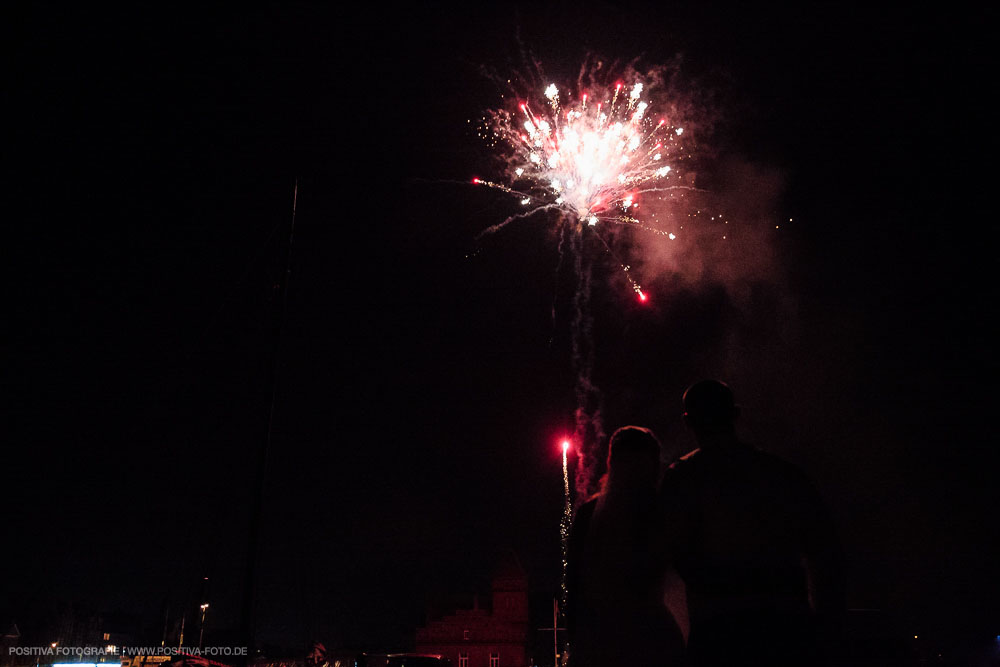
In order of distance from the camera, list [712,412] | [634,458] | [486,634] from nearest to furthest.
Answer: [712,412] < [634,458] < [486,634]

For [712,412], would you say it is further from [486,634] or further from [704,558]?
[486,634]

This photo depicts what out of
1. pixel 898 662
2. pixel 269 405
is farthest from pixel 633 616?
pixel 898 662

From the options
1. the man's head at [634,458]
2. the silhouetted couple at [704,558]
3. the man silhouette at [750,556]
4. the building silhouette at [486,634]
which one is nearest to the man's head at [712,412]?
the silhouetted couple at [704,558]

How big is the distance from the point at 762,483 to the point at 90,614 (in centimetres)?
13325

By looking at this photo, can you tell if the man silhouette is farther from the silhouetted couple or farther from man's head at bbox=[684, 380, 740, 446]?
man's head at bbox=[684, 380, 740, 446]

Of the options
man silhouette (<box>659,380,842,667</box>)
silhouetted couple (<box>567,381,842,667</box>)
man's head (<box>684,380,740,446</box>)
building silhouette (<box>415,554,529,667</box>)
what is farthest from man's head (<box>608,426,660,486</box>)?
building silhouette (<box>415,554,529,667</box>)

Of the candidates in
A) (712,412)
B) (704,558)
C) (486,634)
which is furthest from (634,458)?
(486,634)

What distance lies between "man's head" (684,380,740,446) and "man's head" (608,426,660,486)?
0.37 m

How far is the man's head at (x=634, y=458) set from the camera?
3.60 metres

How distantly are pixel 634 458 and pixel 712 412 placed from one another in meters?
0.57

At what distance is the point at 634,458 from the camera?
143 inches

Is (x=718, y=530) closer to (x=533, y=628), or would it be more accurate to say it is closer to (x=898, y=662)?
(x=898, y=662)

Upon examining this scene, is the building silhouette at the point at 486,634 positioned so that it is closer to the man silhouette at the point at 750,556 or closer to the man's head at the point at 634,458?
the man's head at the point at 634,458

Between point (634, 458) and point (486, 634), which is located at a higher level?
point (634, 458)
